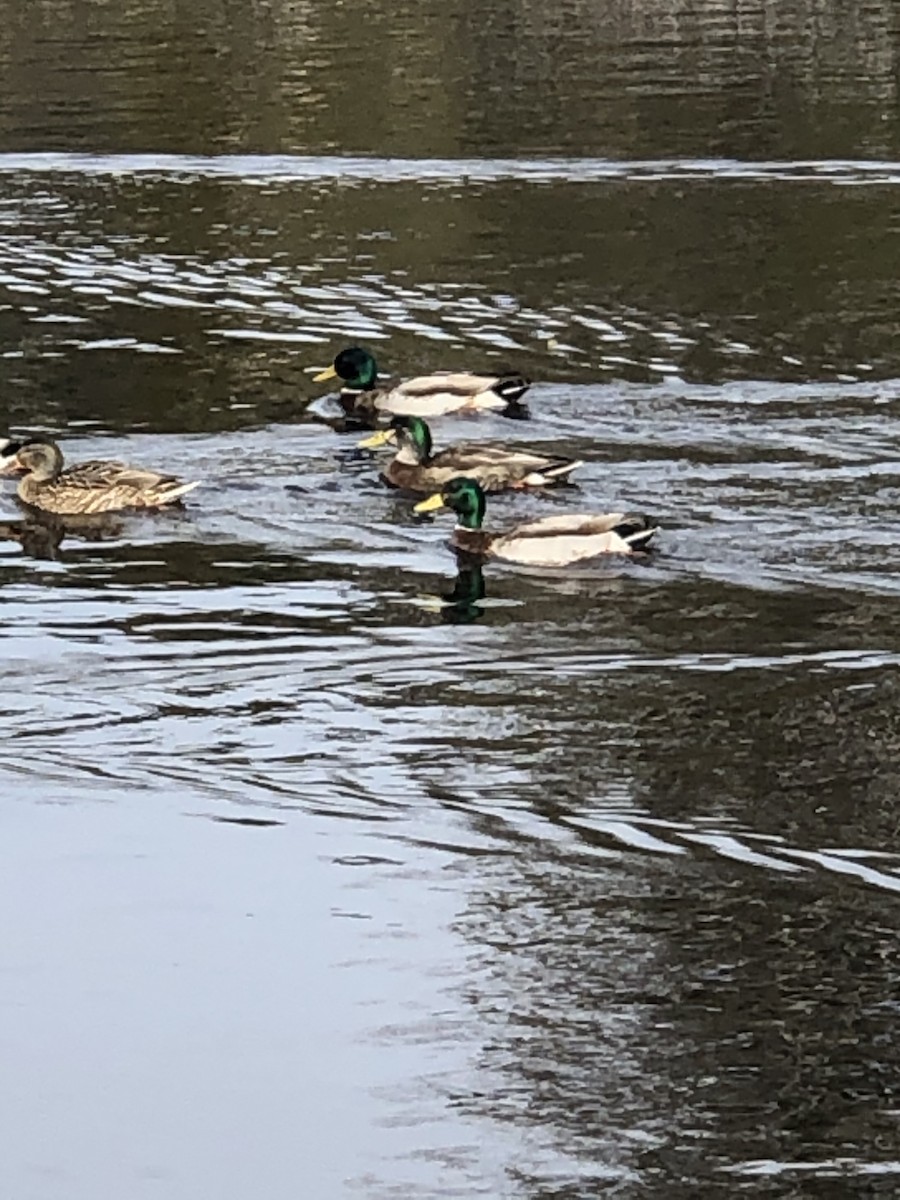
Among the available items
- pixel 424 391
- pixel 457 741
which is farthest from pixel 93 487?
pixel 457 741

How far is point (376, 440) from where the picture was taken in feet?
60.3

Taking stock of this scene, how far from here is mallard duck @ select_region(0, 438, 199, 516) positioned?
1652 centimetres

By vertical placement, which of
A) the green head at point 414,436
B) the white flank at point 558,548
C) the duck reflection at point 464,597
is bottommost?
the duck reflection at point 464,597

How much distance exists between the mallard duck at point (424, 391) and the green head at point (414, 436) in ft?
5.23

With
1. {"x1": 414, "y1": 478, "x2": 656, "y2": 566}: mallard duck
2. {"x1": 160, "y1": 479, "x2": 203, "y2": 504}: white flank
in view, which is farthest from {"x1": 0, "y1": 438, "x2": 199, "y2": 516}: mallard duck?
{"x1": 414, "y1": 478, "x2": 656, "y2": 566}: mallard duck

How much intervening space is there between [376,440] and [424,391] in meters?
1.10

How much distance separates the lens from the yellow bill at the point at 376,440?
18270mm

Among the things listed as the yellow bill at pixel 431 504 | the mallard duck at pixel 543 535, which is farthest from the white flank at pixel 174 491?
the mallard duck at pixel 543 535

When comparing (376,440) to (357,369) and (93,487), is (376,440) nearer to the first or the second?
(357,369)

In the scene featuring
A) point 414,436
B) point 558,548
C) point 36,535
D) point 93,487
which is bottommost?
point 36,535

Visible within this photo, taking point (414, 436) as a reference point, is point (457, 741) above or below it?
below

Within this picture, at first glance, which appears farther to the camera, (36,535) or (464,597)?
(36,535)

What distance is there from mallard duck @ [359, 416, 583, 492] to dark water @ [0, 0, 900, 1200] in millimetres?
191

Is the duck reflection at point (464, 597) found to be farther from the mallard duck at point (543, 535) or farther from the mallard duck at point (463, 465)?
the mallard duck at point (463, 465)
